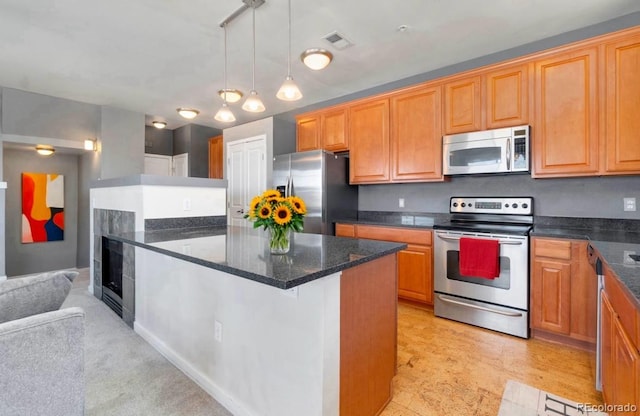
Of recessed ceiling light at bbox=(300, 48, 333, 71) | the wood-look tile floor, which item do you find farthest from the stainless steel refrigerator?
the wood-look tile floor

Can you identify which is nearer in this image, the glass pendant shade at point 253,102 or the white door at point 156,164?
the glass pendant shade at point 253,102

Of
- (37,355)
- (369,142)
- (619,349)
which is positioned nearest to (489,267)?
(619,349)

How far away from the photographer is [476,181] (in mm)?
3248

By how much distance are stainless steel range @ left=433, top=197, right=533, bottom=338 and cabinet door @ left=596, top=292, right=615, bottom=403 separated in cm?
86

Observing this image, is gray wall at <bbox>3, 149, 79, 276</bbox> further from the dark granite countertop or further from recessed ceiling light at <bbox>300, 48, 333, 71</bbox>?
recessed ceiling light at <bbox>300, 48, 333, 71</bbox>

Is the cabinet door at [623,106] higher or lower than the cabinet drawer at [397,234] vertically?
higher

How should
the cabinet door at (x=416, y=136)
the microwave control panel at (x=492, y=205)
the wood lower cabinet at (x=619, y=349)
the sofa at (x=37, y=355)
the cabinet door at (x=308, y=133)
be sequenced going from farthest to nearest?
the cabinet door at (x=308, y=133), the cabinet door at (x=416, y=136), the microwave control panel at (x=492, y=205), the wood lower cabinet at (x=619, y=349), the sofa at (x=37, y=355)

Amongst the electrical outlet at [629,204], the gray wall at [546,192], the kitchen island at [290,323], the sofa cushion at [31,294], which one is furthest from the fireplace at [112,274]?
the electrical outlet at [629,204]

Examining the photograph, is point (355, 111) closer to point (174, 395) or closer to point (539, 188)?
point (539, 188)

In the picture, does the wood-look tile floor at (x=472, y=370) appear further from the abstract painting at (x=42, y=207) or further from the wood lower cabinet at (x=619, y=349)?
the abstract painting at (x=42, y=207)

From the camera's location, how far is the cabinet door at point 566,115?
2.44 meters

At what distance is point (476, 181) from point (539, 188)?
0.56 meters

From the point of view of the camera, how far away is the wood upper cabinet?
589 cm

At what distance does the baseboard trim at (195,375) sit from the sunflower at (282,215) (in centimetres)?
103
